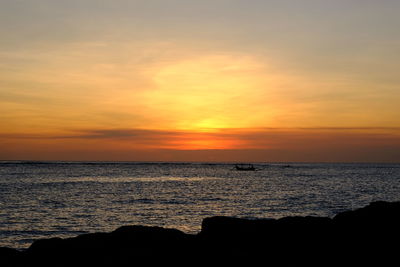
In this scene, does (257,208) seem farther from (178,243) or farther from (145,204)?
(178,243)

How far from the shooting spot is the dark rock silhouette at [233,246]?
1255 centimetres

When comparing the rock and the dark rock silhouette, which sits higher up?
the dark rock silhouette

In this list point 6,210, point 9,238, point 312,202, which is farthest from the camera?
point 312,202

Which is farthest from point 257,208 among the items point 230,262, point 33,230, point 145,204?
point 230,262

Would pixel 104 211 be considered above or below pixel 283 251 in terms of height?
below

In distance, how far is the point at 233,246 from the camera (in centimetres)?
1349

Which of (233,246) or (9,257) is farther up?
(233,246)

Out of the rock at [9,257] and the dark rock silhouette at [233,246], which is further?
the rock at [9,257]

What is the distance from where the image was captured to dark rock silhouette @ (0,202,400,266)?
41.2ft

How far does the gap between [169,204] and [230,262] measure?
4525 centimetres

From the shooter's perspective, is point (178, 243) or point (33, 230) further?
point (33, 230)

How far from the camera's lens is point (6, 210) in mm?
49125

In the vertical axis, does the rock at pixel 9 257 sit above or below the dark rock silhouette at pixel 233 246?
below

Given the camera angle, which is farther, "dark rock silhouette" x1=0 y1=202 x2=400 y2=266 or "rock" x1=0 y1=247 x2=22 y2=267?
"rock" x1=0 y1=247 x2=22 y2=267
